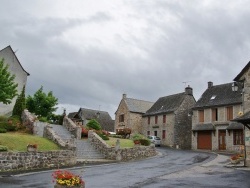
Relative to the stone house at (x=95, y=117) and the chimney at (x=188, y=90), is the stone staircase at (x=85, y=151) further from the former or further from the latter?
the stone house at (x=95, y=117)

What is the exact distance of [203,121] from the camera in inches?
1748

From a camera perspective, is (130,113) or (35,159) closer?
(35,159)

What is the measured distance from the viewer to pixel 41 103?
120ft

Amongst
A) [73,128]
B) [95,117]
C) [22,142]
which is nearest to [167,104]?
[95,117]

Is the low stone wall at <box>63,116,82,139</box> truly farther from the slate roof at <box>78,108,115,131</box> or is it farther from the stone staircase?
the slate roof at <box>78,108,115,131</box>

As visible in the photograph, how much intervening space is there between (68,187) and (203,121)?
38120 mm

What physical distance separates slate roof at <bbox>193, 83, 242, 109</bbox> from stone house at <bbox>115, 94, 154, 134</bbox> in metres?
14.0

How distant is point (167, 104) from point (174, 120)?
209 inches

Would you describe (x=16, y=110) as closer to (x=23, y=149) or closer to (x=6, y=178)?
(x=23, y=149)

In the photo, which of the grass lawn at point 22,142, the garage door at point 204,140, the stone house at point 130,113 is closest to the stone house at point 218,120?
the garage door at point 204,140

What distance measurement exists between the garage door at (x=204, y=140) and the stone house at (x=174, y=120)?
4.14 meters

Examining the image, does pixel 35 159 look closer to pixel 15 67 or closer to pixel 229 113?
pixel 15 67

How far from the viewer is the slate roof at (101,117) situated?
Answer: 66.6 metres

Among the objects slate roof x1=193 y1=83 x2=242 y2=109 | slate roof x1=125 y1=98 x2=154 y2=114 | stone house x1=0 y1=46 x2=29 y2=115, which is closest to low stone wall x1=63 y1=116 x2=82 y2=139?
stone house x1=0 y1=46 x2=29 y2=115
